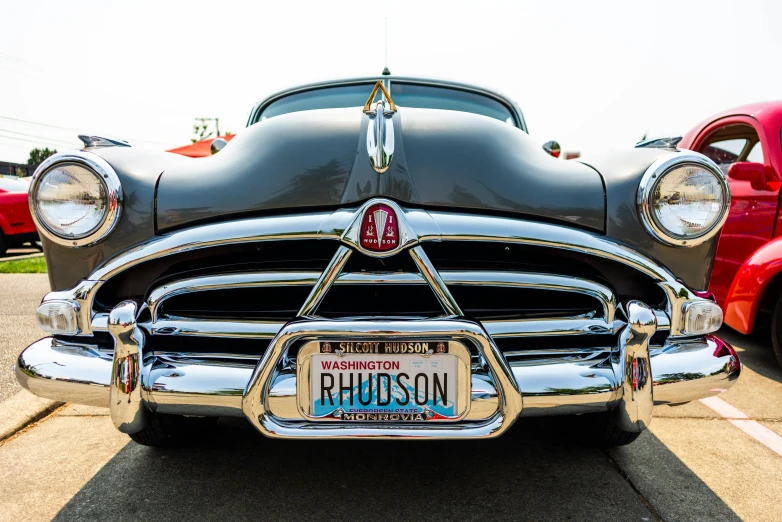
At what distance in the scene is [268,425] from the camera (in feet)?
4.85

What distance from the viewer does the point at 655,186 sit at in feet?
5.49

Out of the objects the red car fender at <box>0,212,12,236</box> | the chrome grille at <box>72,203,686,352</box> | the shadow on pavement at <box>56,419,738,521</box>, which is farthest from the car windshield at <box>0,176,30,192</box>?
the chrome grille at <box>72,203,686,352</box>

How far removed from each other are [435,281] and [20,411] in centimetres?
202

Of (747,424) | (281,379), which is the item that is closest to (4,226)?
(281,379)

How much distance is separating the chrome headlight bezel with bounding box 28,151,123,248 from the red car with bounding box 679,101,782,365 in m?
3.07

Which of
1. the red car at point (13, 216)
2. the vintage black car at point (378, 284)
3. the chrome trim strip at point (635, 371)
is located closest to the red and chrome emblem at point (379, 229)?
the vintage black car at point (378, 284)

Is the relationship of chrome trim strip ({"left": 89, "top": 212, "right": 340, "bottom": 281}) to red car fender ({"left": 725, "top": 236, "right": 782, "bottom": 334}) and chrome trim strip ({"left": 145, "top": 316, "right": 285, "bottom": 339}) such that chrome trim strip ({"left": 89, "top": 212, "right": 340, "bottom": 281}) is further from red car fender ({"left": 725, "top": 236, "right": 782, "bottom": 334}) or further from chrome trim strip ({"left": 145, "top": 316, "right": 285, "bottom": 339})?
red car fender ({"left": 725, "top": 236, "right": 782, "bottom": 334})

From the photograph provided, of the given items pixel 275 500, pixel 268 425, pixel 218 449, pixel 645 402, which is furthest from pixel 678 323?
pixel 218 449

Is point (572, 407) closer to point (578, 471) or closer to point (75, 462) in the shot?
point (578, 471)

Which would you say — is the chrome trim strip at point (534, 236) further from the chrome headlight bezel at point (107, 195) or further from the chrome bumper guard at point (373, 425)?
the chrome headlight bezel at point (107, 195)

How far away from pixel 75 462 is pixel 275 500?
0.81 meters

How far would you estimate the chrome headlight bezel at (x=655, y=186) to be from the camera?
1.67m

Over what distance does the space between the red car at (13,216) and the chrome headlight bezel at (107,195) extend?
26.6 feet

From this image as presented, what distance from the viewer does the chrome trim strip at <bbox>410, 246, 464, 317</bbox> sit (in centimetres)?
152
